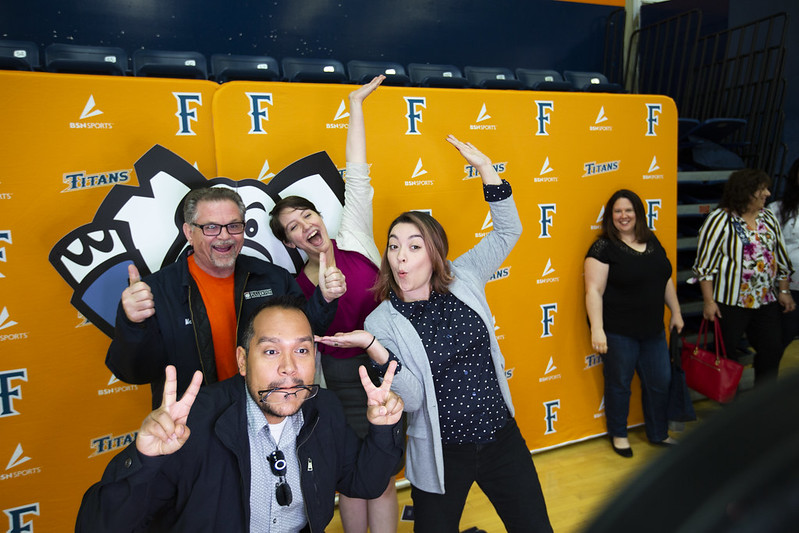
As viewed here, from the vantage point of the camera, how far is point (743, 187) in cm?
304

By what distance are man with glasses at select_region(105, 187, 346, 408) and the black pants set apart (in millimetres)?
2628

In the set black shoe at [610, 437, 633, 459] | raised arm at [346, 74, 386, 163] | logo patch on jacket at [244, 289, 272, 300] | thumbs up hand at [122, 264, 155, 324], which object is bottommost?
black shoe at [610, 437, 633, 459]

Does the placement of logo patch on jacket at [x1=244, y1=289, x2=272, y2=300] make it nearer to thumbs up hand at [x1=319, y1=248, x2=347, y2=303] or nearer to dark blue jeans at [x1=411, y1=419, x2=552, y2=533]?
thumbs up hand at [x1=319, y1=248, x2=347, y2=303]

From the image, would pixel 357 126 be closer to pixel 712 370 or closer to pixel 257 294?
pixel 257 294

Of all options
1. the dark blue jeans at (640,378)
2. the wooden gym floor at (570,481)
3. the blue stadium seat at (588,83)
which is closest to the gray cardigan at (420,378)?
the wooden gym floor at (570,481)

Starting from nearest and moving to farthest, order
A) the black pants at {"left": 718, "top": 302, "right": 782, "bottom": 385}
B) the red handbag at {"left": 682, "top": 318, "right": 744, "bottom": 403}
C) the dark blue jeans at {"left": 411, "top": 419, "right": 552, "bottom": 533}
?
the dark blue jeans at {"left": 411, "top": 419, "right": 552, "bottom": 533} → the red handbag at {"left": 682, "top": 318, "right": 744, "bottom": 403} → the black pants at {"left": 718, "top": 302, "right": 782, "bottom": 385}

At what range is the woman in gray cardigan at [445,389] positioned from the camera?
1.83 metres

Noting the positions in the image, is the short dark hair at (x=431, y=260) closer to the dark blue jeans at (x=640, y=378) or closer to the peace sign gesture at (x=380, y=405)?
the peace sign gesture at (x=380, y=405)

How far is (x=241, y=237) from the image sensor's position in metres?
2.05

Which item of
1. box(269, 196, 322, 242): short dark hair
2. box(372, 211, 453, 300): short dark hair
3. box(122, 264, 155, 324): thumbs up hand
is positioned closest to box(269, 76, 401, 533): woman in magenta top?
box(269, 196, 322, 242): short dark hair

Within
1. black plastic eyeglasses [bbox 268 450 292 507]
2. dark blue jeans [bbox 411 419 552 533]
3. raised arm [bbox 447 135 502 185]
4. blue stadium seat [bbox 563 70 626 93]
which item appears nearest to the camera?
black plastic eyeglasses [bbox 268 450 292 507]

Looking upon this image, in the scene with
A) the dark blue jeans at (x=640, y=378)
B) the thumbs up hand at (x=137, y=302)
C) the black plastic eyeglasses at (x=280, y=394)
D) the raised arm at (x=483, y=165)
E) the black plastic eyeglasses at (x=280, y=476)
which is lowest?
the dark blue jeans at (x=640, y=378)

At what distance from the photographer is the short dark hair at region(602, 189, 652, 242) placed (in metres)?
2.98

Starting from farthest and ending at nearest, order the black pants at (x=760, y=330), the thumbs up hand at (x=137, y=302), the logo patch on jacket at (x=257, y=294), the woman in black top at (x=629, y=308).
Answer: the black pants at (x=760, y=330) → the woman in black top at (x=629, y=308) → the logo patch on jacket at (x=257, y=294) → the thumbs up hand at (x=137, y=302)
